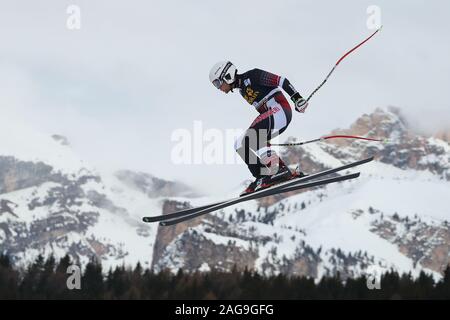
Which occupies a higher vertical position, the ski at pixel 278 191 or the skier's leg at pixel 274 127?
the skier's leg at pixel 274 127

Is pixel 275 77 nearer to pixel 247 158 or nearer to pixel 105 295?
pixel 247 158

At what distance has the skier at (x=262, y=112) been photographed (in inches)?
539

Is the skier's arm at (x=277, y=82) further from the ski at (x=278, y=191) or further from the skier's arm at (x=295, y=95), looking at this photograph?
the ski at (x=278, y=191)

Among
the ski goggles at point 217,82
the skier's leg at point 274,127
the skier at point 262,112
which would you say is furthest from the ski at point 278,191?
the ski goggles at point 217,82

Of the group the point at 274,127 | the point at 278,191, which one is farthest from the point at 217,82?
the point at 278,191

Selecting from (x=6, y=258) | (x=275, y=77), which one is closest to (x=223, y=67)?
(x=275, y=77)

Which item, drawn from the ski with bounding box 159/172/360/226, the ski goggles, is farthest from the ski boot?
the ski goggles

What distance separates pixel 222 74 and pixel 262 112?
1367 mm

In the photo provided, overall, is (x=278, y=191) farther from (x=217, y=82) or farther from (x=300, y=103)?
(x=217, y=82)

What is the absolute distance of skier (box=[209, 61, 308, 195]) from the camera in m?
13.7

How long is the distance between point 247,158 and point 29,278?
4819 centimetres

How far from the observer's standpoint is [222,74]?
44.5 ft

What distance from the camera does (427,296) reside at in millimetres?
56875
